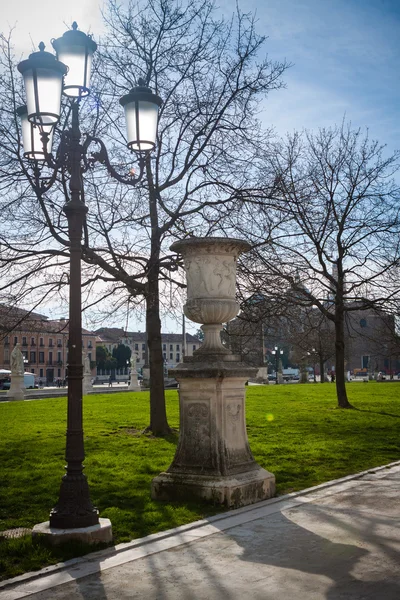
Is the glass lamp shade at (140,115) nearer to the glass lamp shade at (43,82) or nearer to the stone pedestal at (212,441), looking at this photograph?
the glass lamp shade at (43,82)

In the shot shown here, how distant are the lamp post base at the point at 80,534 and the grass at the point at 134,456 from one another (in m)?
0.10

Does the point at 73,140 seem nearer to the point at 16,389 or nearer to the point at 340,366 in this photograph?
the point at 340,366

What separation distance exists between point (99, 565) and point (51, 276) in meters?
10.6

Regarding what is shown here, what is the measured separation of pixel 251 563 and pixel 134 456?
6860 millimetres

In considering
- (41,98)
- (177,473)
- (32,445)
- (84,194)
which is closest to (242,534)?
(177,473)

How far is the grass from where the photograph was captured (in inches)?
279

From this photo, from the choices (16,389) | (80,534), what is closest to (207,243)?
(80,534)

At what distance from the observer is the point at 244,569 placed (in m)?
5.24

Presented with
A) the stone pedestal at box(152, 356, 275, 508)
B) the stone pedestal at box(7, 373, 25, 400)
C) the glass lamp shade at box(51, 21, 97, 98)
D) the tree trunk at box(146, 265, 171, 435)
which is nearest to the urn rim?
the stone pedestal at box(152, 356, 275, 508)

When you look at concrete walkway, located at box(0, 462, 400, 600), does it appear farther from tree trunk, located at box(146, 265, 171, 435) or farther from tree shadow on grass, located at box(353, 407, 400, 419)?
tree shadow on grass, located at box(353, 407, 400, 419)

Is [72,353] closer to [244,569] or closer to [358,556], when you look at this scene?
[244,569]

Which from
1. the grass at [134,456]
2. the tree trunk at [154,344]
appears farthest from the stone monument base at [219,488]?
the tree trunk at [154,344]

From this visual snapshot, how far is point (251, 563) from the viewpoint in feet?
17.7

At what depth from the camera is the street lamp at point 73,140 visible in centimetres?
628
